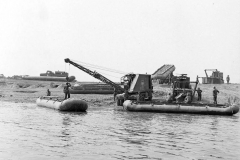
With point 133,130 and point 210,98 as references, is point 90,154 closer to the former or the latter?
point 133,130

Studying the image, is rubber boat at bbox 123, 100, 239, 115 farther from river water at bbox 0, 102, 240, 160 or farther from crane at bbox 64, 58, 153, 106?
river water at bbox 0, 102, 240, 160

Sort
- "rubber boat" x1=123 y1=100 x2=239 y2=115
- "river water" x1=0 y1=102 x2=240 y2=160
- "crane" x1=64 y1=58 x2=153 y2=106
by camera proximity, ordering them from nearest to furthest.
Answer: "river water" x1=0 y1=102 x2=240 y2=160
"rubber boat" x1=123 y1=100 x2=239 y2=115
"crane" x1=64 y1=58 x2=153 y2=106

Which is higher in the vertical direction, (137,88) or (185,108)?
(137,88)

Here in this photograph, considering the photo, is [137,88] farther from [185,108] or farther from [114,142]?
[114,142]

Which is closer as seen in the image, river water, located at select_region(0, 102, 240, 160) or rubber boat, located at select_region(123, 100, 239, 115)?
river water, located at select_region(0, 102, 240, 160)

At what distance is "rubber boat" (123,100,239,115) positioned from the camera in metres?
25.2

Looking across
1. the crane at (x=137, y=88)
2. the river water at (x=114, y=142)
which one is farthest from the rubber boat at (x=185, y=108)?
the river water at (x=114, y=142)

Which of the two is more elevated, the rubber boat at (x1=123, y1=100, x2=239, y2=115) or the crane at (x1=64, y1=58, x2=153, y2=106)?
the crane at (x1=64, y1=58, x2=153, y2=106)

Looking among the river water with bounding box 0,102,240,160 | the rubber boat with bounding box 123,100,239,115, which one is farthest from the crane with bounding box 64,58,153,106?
the river water with bounding box 0,102,240,160

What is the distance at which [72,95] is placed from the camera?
1725 inches

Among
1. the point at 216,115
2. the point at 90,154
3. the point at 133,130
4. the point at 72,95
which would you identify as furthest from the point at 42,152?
the point at 72,95

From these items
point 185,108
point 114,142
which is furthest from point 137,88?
point 114,142

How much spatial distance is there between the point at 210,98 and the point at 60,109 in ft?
57.0

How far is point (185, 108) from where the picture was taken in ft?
85.3
